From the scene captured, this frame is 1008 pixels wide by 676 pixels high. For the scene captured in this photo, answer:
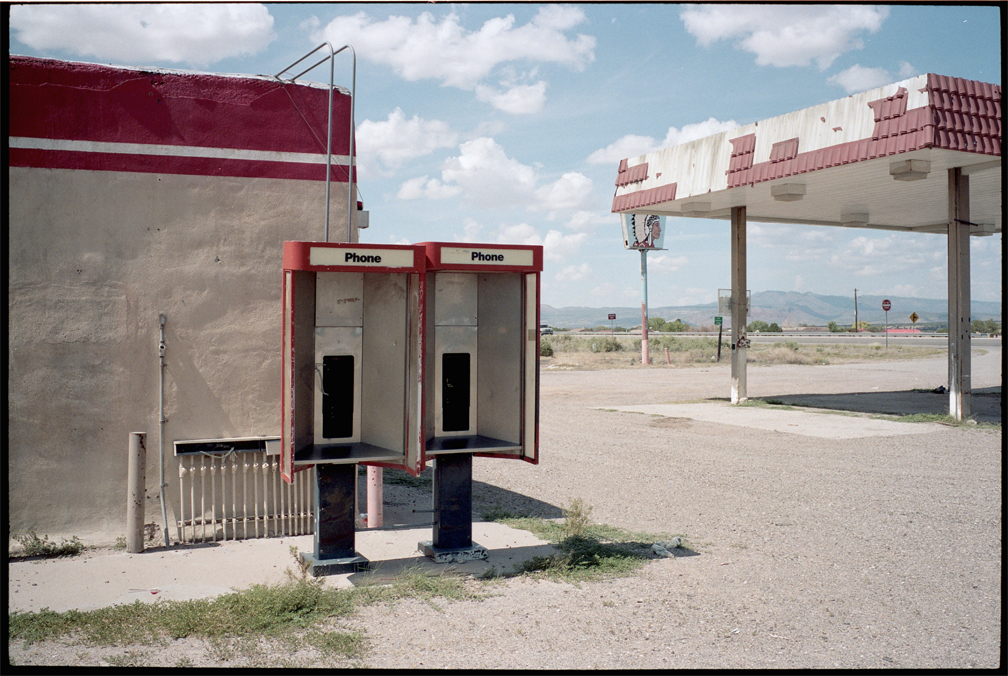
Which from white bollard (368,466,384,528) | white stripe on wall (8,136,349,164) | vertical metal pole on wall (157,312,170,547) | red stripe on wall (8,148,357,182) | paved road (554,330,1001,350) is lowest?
white bollard (368,466,384,528)

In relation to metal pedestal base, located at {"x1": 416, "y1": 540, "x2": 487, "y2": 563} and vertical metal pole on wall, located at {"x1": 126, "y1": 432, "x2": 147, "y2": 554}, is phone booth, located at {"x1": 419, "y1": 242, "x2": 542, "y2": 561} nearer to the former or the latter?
metal pedestal base, located at {"x1": 416, "y1": 540, "x2": 487, "y2": 563}

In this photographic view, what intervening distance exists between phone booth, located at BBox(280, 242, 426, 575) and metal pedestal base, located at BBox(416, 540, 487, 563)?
1.89 ft

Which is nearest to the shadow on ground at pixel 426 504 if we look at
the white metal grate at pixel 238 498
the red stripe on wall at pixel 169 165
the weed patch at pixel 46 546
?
the white metal grate at pixel 238 498

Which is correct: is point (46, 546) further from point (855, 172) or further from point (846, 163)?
point (855, 172)

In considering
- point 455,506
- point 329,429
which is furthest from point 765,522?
point 329,429

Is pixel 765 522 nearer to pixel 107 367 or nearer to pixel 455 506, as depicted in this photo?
pixel 455 506

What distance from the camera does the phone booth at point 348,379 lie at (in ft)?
19.2

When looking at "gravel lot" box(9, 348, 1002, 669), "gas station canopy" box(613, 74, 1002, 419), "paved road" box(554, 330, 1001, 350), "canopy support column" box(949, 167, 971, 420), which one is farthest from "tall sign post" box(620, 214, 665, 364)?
"gravel lot" box(9, 348, 1002, 669)

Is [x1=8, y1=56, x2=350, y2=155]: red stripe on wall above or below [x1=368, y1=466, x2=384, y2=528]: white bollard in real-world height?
above

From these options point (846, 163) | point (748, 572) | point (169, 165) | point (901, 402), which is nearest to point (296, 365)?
point (169, 165)

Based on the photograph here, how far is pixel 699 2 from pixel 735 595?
3.76m

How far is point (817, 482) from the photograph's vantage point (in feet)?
31.3

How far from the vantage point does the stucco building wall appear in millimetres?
6570

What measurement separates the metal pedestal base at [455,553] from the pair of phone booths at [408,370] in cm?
1
